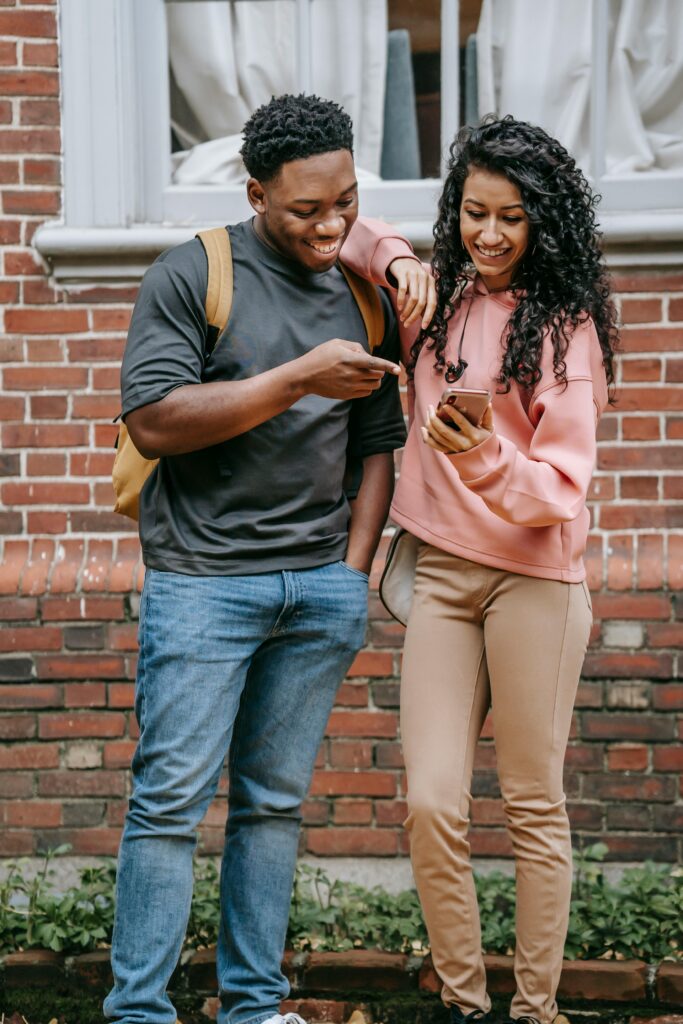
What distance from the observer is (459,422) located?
7.45 ft

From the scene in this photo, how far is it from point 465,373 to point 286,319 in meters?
0.39

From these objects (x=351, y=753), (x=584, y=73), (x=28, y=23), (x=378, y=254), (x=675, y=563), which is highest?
(x=28, y=23)

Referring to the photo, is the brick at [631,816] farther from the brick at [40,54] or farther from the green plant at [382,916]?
the brick at [40,54]

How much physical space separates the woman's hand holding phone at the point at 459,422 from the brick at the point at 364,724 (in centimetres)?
157

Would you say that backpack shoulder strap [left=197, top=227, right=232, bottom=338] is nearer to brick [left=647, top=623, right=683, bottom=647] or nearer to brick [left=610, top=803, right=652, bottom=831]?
brick [left=647, top=623, right=683, bottom=647]

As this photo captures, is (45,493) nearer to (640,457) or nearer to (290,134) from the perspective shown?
(290,134)

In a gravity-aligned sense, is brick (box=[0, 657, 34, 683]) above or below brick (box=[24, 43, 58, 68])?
below

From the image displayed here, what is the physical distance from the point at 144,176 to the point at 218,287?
1.51 meters

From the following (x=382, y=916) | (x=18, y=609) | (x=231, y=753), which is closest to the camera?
(x=231, y=753)

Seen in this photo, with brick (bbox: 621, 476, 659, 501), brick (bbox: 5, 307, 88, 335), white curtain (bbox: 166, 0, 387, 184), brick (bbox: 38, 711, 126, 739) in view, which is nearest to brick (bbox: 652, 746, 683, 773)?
brick (bbox: 621, 476, 659, 501)

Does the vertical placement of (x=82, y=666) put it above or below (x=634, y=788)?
above

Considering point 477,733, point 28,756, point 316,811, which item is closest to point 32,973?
point 28,756

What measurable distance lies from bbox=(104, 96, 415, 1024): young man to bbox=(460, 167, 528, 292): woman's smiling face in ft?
0.84

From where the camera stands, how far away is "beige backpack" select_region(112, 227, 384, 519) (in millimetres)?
2463
